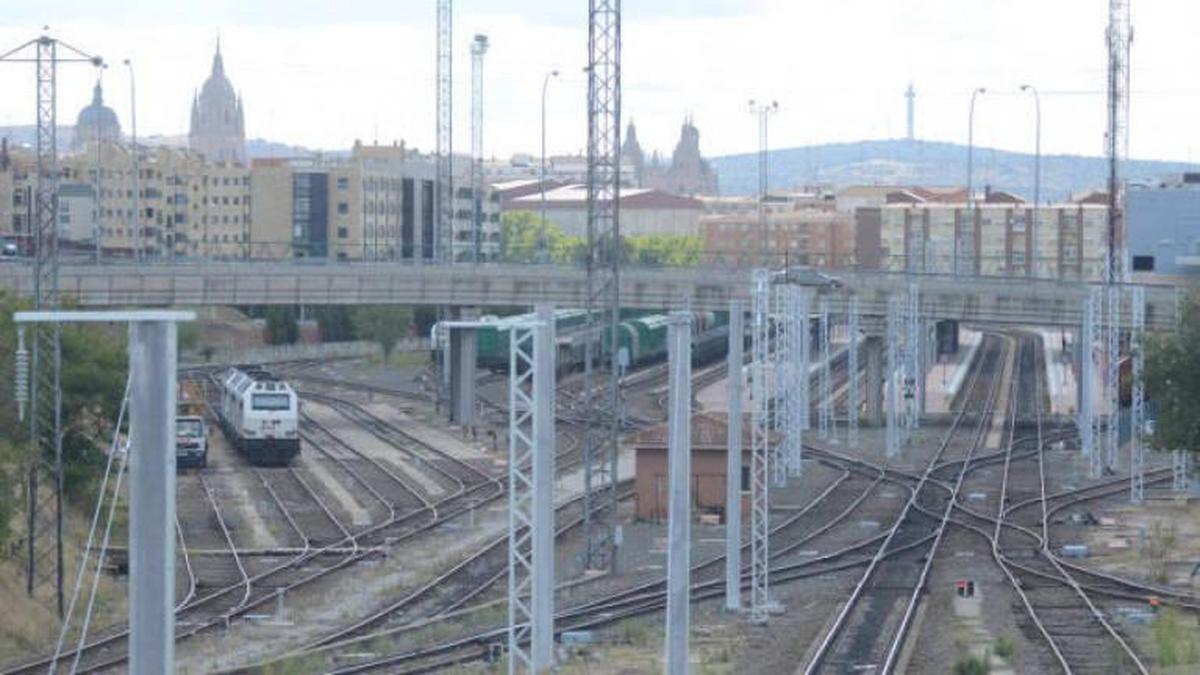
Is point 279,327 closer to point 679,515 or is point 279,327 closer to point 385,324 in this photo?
point 385,324

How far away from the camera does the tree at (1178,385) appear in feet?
102

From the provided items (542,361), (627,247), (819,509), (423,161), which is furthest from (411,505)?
(423,161)

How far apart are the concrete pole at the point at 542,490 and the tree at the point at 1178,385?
1681 centimetres

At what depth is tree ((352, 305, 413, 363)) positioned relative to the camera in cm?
6931

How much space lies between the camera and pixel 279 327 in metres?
78.0

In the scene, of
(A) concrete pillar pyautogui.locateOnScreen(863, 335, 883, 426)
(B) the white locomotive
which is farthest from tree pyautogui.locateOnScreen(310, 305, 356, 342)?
(B) the white locomotive

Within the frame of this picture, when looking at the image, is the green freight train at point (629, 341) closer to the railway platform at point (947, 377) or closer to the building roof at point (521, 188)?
the railway platform at point (947, 377)

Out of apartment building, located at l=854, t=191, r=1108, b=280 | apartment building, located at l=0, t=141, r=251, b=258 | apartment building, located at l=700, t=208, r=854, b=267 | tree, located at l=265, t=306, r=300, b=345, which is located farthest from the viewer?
apartment building, located at l=700, t=208, r=854, b=267

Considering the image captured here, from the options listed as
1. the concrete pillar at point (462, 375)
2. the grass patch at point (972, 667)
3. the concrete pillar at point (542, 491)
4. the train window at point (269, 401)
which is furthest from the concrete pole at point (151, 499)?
the concrete pillar at point (462, 375)

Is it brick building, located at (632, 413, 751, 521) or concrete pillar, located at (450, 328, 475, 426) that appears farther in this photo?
concrete pillar, located at (450, 328, 475, 426)

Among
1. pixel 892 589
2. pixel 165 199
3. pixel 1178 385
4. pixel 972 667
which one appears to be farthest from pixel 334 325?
pixel 972 667

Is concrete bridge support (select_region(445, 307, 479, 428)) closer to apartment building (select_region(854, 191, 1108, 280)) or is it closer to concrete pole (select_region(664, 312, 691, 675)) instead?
concrete pole (select_region(664, 312, 691, 675))

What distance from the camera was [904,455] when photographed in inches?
1725

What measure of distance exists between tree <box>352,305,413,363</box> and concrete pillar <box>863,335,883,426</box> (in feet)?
66.9
